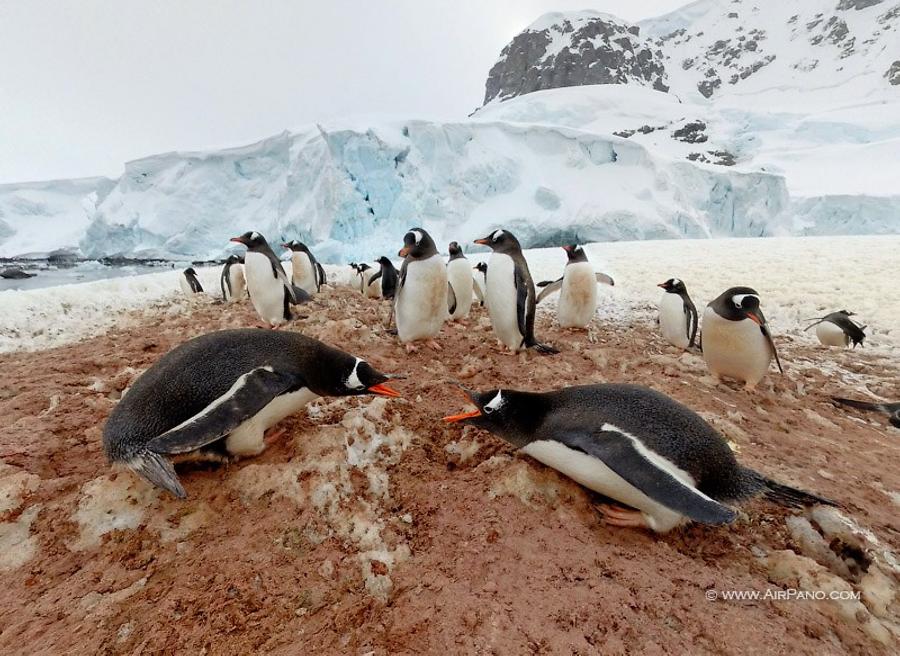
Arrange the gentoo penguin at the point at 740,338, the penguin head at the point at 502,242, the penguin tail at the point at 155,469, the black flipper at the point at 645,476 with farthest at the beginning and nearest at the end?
the penguin head at the point at 502,242, the gentoo penguin at the point at 740,338, the penguin tail at the point at 155,469, the black flipper at the point at 645,476

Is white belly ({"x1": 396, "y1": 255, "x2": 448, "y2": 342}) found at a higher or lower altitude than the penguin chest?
higher

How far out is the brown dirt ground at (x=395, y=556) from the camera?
1.00 metres

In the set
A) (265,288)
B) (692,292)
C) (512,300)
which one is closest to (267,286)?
(265,288)

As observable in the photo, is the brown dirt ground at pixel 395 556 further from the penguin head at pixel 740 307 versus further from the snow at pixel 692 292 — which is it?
the penguin head at pixel 740 307

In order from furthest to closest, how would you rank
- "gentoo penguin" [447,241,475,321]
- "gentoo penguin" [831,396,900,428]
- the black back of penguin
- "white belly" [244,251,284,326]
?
"gentoo penguin" [447,241,475,321] < "white belly" [244,251,284,326] < "gentoo penguin" [831,396,900,428] < the black back of penguin

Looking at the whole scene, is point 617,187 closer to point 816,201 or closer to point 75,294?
point 816,201

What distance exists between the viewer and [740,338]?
3.04m

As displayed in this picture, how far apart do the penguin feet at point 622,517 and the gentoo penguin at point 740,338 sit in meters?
2.21

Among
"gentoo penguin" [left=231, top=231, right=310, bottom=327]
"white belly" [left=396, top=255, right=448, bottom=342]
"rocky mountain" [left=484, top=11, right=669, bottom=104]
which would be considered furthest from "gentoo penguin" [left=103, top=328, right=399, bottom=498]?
"rocky mountain" [left=484, top=11, right=669, bottom=104]

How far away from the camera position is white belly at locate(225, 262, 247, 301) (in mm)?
6551

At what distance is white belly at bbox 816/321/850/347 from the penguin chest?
2.48 meters

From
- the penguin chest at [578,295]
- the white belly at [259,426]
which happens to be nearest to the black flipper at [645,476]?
the white belly at [259,426]

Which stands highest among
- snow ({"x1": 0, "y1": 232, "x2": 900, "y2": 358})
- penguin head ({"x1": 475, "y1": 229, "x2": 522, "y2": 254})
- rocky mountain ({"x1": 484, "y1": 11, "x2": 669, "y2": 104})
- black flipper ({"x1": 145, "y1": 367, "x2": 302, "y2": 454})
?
rocky mountain ({"x1": 484, "y1": 11, "x2": 669, "y2": 104})

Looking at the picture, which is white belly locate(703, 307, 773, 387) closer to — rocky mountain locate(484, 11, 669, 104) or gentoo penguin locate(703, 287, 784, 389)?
gentoo penguin locate(703, 287, 784, 389)
